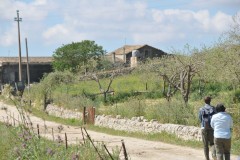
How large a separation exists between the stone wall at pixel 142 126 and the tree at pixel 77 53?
36.6 meters

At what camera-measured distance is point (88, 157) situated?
395 inches

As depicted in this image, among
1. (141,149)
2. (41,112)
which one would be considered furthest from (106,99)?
(141,149)

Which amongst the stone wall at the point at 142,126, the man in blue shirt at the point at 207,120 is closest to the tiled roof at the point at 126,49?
the stone wall at the point at 142,126

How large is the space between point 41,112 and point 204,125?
23.6 m

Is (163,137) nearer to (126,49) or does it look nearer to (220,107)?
(220,107)

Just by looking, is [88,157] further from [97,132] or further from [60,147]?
[97,132]

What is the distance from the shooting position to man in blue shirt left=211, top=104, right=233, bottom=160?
11.4 m

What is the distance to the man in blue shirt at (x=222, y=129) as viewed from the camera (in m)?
11.4

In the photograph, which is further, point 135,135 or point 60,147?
point 135,135

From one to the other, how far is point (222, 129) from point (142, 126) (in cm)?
1039

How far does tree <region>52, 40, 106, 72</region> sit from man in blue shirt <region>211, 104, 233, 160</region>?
178 feet

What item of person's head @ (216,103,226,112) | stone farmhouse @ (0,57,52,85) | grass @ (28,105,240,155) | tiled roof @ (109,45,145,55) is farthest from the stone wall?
tiled roof @ (109,45,145,55)

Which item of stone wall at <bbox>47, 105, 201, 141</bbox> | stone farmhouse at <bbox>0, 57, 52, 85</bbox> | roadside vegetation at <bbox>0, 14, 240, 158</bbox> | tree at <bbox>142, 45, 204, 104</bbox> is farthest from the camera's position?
stone farmhouse at <bbox>0, 57, 52, 85</bbox>

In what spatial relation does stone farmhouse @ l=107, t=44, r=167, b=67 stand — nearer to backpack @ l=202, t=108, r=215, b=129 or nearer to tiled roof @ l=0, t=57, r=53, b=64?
tiled roof @ l=0, t=57, r=53, b=64
